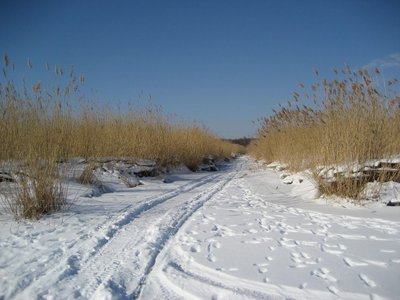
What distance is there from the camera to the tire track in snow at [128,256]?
1.93 m

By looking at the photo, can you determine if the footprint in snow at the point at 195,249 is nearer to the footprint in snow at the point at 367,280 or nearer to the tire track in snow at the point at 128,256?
the tire track in snow at the point at 128,256

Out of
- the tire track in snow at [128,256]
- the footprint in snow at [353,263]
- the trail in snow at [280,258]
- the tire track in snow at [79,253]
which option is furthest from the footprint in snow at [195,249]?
the footprint in snow at [353,263]

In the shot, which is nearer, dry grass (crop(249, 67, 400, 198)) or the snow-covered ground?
the snow-covered ground

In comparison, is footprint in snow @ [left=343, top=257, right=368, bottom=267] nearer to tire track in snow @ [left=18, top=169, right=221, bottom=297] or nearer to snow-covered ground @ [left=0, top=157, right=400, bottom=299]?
snow-covered ground @ [left=0, top=157, right=400, bottom=299]

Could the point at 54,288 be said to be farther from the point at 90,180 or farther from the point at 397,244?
the point at 90,180

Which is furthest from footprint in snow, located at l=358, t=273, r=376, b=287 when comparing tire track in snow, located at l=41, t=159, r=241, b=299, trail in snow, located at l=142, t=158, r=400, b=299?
tire track in snow, located at l=41, t=159, r=241, b=299

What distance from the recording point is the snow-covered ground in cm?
191

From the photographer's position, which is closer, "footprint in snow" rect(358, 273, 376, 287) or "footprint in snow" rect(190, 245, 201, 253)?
"footprint in snow" rect(358, 273, 376, 287)

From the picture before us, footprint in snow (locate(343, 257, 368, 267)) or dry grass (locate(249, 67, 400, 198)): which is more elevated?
dry grass (locate(249, 67, 400, 198))

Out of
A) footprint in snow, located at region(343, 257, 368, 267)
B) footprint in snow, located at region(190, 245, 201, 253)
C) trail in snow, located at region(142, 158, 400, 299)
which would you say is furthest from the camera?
footprint in snow, located at region(190, 245, 201, 253)

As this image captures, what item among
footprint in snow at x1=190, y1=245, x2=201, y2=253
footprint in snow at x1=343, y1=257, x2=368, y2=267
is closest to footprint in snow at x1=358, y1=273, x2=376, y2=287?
footprint in snow at x1=343, y1=257, x2=368, y2=267

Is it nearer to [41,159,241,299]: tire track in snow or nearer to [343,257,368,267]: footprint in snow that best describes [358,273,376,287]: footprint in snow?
[343,257,368,267]: footprint in snow

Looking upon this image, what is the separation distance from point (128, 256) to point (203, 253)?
0.62 m

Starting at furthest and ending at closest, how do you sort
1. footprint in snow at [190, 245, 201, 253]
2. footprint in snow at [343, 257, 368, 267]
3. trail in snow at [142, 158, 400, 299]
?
footprint in snow at [190, 245, 201, 253], footprint in snow at [343, 257, 368, 267], trail in snow at [142, 158, 400, 299]
